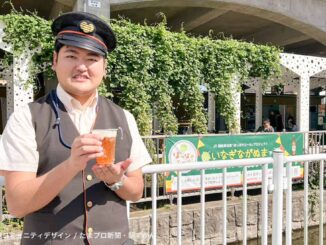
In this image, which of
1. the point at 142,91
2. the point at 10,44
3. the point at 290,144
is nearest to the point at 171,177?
the point at 142,91

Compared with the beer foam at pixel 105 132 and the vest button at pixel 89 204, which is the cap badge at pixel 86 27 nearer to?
the beer foam at pixel 105 132

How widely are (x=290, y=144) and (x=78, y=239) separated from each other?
5.95 m

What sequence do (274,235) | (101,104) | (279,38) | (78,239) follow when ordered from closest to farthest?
1. (78,239)
2. (101,104)
3. (274,235)
4. (279,38)

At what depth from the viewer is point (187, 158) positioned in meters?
5.54

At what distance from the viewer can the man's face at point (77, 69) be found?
1261 millimetres

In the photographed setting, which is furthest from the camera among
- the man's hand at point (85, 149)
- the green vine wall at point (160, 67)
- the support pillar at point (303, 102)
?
the support pillar at point (303, 102)

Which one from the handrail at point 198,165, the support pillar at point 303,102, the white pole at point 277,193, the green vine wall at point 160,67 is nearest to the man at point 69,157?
the handrail at point 198,165

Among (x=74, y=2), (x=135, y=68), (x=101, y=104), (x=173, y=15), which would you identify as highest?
(x=173, y=15)

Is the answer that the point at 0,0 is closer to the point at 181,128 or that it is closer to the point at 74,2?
the point at 74,2

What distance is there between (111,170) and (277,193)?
66.1 inches

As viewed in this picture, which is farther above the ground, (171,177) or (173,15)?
(173,15)

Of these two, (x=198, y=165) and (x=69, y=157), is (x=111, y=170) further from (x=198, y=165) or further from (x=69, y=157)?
(x=198, y=165)

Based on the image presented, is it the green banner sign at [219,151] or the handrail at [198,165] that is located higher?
the handrail at [198,165]

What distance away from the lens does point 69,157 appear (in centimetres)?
112
